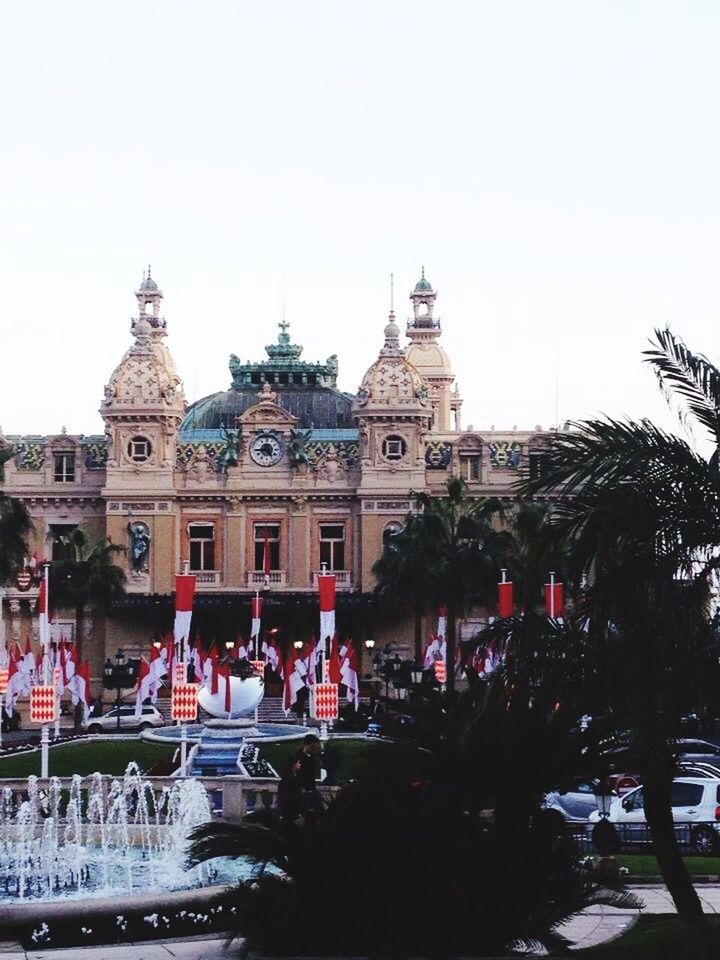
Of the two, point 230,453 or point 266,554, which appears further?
point 230,453

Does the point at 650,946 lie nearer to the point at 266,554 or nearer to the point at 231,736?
the point at 231,736

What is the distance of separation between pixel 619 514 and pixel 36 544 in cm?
8074

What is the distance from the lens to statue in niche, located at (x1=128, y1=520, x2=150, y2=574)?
9794 cm

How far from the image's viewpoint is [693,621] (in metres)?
21.3

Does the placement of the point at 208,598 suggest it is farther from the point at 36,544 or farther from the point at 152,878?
the point at 152,878

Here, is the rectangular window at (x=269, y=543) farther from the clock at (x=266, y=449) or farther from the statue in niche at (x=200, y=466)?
the statue in niche at (x=200, y=466)

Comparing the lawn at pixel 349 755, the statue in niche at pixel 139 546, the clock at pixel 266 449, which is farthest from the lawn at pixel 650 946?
the clock at pixel 266 449

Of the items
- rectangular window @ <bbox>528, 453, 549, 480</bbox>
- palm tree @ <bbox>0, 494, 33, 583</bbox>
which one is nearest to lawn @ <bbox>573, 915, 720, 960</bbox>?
rectangular window @ <bbox>528, 453, 549, 480</bbox>

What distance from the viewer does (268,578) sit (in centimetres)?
9831

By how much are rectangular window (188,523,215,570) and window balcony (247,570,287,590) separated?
226cm

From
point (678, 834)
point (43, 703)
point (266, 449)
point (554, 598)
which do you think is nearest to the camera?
point (678, 834)

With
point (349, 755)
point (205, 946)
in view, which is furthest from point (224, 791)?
point (349, 755)

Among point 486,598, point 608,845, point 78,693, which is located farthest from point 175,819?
point 486,598

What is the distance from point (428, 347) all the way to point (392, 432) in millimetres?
17690
